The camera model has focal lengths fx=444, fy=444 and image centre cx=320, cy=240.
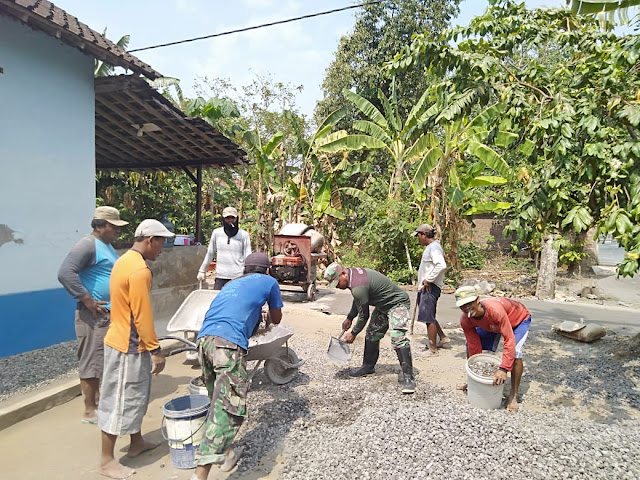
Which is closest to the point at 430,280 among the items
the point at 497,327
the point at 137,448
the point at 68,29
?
the point at 497,327

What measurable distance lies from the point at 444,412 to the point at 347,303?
21.7ft

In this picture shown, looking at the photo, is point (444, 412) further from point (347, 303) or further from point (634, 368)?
point (347, 303)

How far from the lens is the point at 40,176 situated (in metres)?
5.54

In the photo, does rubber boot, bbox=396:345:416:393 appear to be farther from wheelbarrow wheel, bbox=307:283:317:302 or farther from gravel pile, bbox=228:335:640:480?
wheelbarrow wheel, bbox=307:283:317:302

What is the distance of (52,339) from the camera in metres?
5.77

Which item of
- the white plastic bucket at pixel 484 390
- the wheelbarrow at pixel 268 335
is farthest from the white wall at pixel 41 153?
the white plastic bucket at pixel 484 390

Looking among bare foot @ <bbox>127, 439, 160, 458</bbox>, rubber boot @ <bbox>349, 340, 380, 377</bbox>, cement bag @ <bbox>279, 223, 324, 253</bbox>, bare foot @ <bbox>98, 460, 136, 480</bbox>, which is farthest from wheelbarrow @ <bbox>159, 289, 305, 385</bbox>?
cement bag @ <bbox>279, 223, 324, 253</bbox>

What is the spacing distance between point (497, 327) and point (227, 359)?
2.70 metres

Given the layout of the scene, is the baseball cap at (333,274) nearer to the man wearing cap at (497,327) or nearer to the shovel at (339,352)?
the shovel at (339,352)

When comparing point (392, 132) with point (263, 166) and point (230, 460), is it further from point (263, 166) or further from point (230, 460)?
point (230, 460)

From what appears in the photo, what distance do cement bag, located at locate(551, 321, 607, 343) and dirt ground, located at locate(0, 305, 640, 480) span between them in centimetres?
A: 18

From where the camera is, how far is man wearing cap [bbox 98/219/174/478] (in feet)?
10.6

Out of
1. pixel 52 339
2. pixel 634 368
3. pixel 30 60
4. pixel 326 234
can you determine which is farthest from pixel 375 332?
pixel 326 234

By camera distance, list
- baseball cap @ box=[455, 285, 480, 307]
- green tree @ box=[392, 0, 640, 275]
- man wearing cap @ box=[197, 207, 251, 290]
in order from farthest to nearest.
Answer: man wearing cap @ box=[197, 207, 251, 290] < baseball cap @ box=[455, 285, 480, 307] < green tree @ box=[392, 0, 640, 275]
